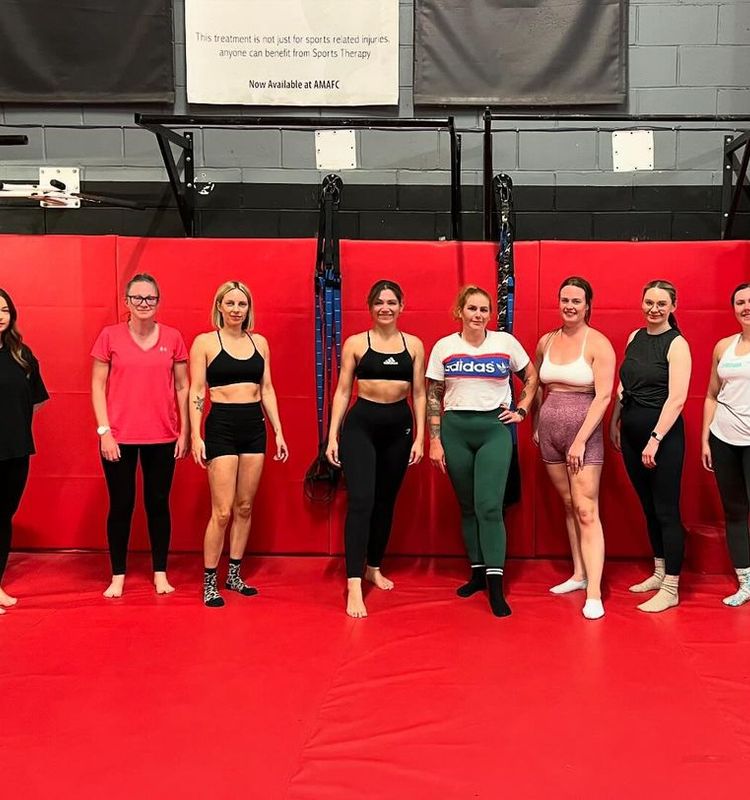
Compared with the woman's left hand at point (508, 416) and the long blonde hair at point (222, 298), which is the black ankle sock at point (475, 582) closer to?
the woman's left hand at point (508, 416)

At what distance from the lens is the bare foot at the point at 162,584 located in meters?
3.62

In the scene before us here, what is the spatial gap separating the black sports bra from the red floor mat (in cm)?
106

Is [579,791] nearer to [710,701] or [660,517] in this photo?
[710,701]

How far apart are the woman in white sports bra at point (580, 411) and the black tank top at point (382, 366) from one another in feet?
2.14

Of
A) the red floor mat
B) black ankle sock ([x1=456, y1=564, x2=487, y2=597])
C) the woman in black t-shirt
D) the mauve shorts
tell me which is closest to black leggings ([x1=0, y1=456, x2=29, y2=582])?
the woman in black t-shirt

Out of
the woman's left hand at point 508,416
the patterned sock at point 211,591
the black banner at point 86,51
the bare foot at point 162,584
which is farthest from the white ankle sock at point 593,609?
the black banner at point 86,51

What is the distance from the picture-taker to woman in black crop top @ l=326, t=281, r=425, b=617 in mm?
3412

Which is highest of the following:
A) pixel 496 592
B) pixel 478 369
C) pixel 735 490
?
pixel 478 369

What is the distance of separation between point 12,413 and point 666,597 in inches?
122

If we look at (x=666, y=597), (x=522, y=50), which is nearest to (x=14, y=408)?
(x=666, y=597)

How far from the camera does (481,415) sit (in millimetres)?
3418

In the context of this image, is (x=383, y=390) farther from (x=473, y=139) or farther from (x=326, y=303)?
(x=473, y=139)

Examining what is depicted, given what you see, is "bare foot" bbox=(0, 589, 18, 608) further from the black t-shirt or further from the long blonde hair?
the long blonde hair

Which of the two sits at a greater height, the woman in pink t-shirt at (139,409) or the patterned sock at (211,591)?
the woman in pink t-shirt at (139,409)
